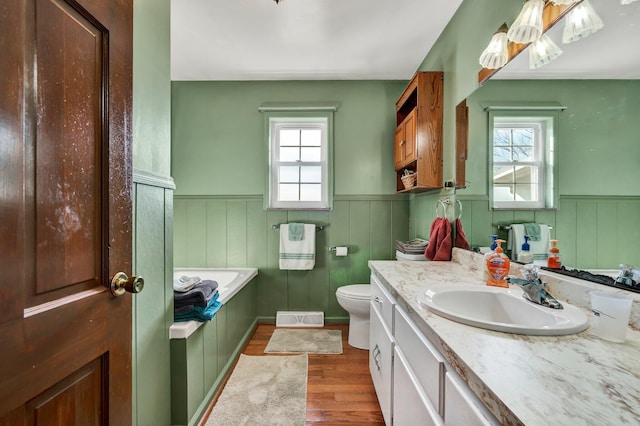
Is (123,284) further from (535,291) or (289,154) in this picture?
Result: (289,154)

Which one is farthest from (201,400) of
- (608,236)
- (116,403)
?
(608,236)

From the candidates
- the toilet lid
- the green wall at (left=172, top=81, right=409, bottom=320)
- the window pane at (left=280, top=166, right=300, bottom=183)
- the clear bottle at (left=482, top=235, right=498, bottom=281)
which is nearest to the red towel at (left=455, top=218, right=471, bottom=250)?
the clear bottle at (left=482, top=235, right=498, bottom=281)

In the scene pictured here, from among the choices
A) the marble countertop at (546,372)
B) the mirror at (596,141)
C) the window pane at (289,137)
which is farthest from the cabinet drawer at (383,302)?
the window pane at (289,137)

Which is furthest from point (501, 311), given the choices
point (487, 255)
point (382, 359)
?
point (382, 359)

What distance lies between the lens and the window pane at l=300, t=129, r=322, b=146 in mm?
2717

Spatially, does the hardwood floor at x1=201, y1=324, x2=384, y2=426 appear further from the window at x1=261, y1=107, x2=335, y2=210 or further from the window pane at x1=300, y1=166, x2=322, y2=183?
the window pane at x1=300, y1=166, x2=322, y2=183

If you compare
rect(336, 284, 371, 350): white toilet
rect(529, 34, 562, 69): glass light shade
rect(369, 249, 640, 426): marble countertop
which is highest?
rect(529, 34, 562, 69): glass light shade

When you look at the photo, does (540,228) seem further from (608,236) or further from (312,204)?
(312,204)

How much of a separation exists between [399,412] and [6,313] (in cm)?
124

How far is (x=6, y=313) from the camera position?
44 cm

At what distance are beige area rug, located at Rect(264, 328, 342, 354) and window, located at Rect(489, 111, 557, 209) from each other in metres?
1.60

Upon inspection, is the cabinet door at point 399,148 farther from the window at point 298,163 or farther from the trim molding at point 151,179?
the trim molding at point 151,179

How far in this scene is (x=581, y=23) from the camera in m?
0.93

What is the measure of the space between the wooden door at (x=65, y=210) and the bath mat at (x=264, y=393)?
0.84m
